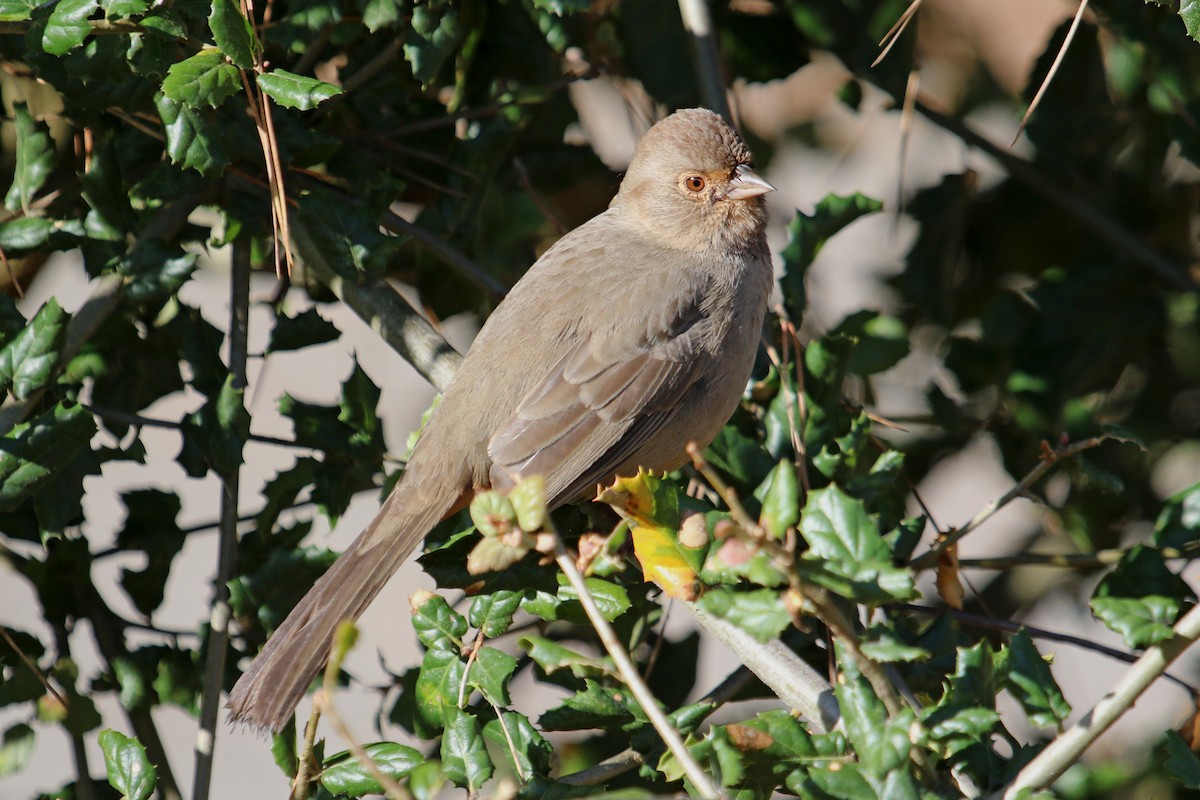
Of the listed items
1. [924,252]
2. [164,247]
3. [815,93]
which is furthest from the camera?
[815,93]

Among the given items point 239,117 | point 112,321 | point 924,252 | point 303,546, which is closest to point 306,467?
point 303,546

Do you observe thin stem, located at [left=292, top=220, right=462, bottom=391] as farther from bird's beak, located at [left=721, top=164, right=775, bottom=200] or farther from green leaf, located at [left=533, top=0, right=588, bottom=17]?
bird's beak, located at [left=721, top=164, right=775, bottom=200]

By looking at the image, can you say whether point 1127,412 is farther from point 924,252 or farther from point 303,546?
point 303,546

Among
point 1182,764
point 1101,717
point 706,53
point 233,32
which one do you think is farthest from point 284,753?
point 706,53

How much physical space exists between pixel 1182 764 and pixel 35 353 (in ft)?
7.78

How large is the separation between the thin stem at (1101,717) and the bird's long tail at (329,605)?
157 cm

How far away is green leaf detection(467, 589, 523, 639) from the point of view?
8.09ft

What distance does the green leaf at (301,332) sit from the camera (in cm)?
311

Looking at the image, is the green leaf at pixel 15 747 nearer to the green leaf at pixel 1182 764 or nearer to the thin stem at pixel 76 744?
the thin stem at pixel 76 744

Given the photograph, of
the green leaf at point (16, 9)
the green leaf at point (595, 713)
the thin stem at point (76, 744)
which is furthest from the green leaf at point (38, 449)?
the green leaf at point (595, 713)

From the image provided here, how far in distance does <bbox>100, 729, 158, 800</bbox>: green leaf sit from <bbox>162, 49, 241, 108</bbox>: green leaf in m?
1.25

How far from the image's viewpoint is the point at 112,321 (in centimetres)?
305

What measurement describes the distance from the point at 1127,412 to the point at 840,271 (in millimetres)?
1739

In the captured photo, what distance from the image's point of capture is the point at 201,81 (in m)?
2.46
